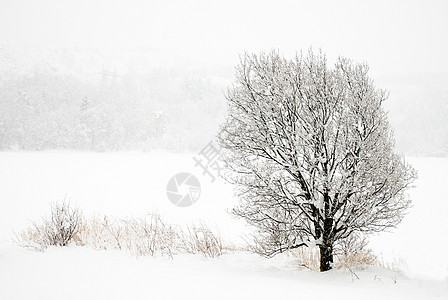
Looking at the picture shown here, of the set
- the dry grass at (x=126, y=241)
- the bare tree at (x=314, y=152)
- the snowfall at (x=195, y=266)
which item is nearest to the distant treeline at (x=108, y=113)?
the snowfall at (x=195, y=266)

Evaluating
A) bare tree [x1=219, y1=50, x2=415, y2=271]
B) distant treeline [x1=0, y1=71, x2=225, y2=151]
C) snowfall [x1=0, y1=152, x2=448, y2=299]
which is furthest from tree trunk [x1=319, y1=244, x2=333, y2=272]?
distant treeline [x1=0, y1=71, x2=225, y2=151]

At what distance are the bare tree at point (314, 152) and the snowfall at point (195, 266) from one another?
0.84 m

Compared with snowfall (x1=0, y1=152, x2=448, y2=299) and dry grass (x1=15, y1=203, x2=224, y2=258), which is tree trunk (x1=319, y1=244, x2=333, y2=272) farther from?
dry grass (x1=15, y1=203, x2=224, y2=258)

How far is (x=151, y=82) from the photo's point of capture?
11431 cm

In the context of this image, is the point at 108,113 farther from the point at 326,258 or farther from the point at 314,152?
the point at 326,258

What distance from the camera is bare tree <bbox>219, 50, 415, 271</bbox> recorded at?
20.0 ft

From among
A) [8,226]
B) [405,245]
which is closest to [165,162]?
[8,226]

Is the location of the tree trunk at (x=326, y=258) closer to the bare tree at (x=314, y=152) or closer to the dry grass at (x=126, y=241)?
the bare tree at (x=314, y=152)

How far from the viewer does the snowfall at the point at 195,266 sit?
4.16 m

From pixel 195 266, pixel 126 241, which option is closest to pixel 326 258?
pixel 195 266

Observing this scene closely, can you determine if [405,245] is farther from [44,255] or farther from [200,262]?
[44,255]

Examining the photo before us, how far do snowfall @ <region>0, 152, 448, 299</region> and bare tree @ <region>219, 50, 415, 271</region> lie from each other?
84 centimetres

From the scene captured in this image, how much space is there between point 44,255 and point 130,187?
103ft

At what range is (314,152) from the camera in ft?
20.5
